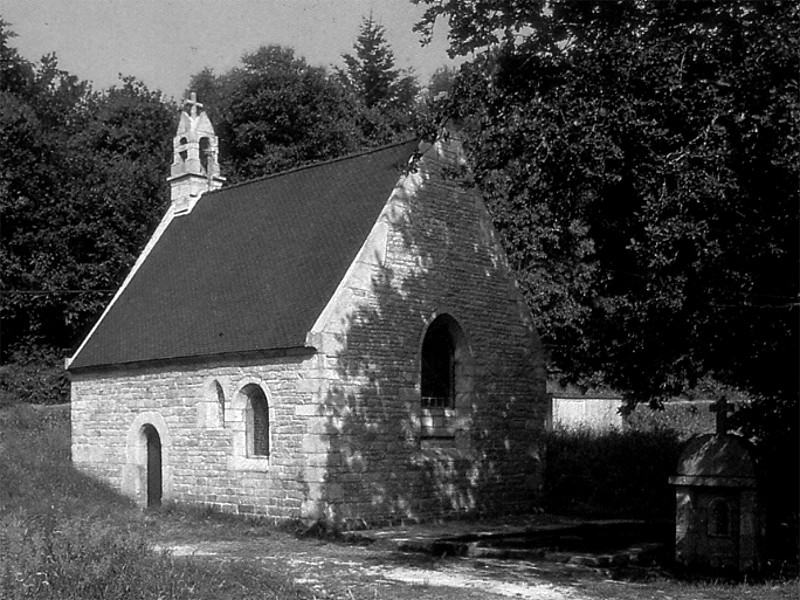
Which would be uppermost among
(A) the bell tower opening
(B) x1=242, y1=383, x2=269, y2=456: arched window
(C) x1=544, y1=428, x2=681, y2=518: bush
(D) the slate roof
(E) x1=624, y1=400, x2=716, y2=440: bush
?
(A) the bell tower opening

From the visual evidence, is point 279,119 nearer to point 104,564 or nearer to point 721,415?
point 721,415

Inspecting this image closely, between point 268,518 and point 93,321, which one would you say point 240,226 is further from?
point 93,321

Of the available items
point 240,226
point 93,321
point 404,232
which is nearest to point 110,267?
point 93,321

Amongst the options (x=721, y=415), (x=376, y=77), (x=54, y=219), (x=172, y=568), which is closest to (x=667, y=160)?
(x=721, y=415)

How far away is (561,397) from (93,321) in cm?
1634

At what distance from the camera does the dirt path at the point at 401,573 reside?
40.0 feet

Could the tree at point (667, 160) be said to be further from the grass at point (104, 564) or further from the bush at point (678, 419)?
the bush at point (678, 419)

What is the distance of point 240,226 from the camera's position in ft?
82.4

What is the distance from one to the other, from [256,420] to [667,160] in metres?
10.4

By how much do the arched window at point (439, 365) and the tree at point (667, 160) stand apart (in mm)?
5831

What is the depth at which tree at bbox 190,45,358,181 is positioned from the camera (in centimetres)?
4206

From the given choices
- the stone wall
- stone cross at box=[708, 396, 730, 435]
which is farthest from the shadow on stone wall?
stone cross at box=[708, 396, 730, 435]

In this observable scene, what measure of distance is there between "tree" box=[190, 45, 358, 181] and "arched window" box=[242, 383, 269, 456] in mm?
22338

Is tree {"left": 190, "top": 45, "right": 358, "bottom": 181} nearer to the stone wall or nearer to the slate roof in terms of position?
the slate roof
